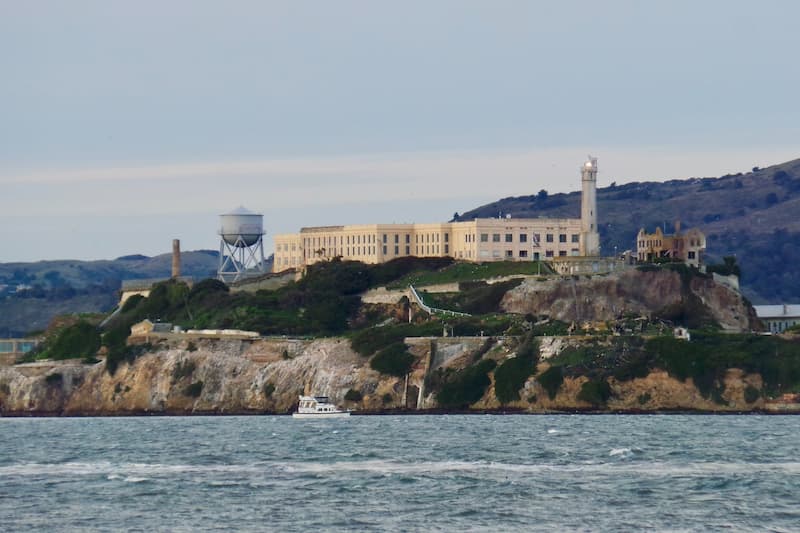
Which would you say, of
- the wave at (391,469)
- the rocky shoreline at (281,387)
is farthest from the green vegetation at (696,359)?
the wave at (391,469)

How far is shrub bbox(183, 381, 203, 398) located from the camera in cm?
17612

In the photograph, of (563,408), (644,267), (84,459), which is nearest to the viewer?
(84,459)

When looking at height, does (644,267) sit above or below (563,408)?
above

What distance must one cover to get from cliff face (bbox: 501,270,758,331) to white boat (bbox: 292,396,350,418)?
28.8 m

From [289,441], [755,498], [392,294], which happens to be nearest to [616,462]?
[755,498]

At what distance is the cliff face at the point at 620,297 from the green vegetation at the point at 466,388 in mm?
19158

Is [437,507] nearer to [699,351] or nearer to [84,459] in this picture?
[84,459]

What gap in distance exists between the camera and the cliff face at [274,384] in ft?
516

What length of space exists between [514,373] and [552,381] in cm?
365

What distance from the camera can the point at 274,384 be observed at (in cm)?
17325

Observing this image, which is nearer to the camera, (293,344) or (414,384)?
(414,384)

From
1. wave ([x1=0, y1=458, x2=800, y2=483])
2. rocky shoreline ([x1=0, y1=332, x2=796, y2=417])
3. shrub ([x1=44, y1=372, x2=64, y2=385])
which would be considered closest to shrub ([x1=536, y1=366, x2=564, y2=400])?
rocky shoreline ([x1=0, y1=332, x2=796, y2=417])

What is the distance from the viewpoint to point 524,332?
168500mm

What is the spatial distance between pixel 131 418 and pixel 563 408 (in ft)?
124
